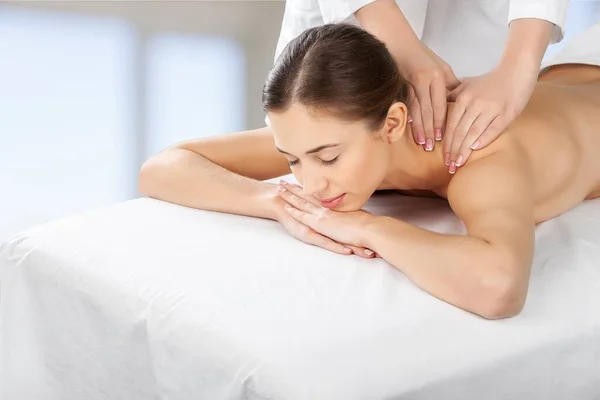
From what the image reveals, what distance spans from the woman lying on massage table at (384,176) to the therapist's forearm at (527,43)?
0.12 m

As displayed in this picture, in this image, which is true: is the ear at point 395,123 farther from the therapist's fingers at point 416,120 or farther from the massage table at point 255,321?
the massage table at point 255,321

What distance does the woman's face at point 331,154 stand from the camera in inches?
62.2

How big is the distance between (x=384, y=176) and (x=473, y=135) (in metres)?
0.18

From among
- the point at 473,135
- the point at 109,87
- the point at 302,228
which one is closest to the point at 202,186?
the point at 302,228

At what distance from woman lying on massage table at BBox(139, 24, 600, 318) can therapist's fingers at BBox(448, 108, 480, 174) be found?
0.10 feet

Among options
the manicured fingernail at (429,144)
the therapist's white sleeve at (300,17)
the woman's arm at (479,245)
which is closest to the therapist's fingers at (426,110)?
the manicured fingernail at (429,144)

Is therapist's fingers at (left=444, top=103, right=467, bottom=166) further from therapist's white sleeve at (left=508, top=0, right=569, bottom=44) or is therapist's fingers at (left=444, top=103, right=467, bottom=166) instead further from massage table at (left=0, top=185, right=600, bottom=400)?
therapist's white sleeve at (left=508, top=0, right=569, bottom=44)

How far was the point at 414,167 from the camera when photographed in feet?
5.95

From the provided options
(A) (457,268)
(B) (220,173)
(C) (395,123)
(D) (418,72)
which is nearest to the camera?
(A) (457,268)

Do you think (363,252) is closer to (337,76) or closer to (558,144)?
(337,76)

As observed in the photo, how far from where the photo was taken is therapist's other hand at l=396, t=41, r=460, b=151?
5.81 ft

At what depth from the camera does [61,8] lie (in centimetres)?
340

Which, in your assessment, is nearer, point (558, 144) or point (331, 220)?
point (331, 220)

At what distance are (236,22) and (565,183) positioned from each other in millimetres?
2223
